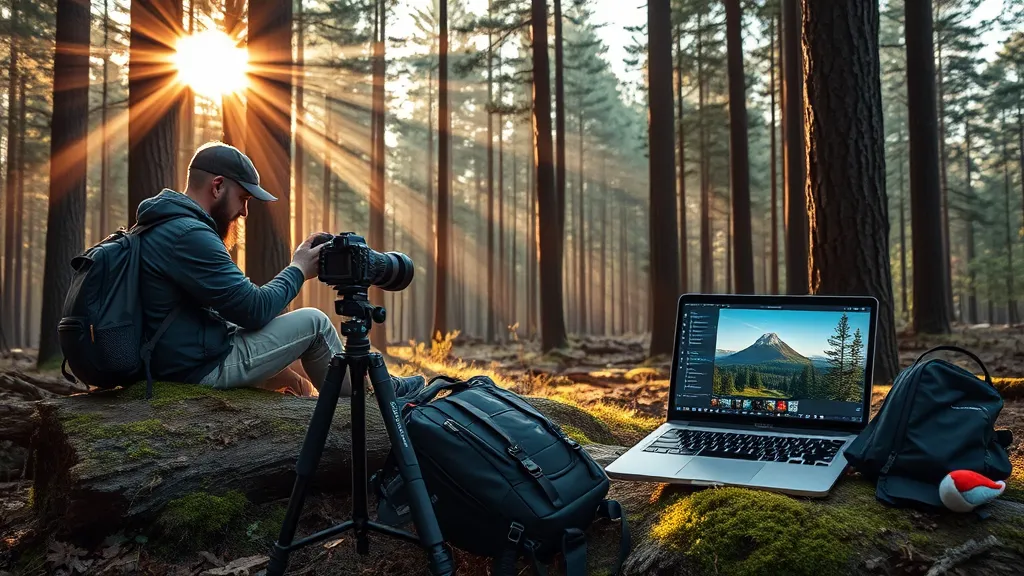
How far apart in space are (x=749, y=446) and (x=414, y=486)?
4.99ft

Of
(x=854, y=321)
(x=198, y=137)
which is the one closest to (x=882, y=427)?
(x=854, y=321)

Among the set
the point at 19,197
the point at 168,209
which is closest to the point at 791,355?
the point at 168,209

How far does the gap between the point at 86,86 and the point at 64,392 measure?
9.07m

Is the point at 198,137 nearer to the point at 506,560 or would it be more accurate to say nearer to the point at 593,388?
the point at 593,388

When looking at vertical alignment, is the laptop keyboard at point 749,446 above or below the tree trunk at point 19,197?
below

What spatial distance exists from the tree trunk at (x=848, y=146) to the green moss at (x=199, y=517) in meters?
5.96

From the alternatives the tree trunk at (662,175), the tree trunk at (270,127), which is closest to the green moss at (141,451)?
the tree trunk at (270,127)

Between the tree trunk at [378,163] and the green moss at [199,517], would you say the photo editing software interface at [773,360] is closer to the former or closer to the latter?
the green moss at [199,517]

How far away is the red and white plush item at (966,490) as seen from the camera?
88.7 inches

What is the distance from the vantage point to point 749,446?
9.89 feet

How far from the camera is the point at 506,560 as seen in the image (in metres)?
2.59

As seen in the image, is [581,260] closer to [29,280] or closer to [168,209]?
[29,280]

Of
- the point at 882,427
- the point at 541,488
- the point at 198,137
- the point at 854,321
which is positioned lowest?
the point at 541,488

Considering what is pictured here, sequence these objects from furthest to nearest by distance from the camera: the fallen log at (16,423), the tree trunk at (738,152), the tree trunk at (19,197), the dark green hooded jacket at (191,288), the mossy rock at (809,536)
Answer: the tree trunk at (19,197)
the tree trunk at (738,152)
the fallen log at (16,423)
the dark green hooded jacket at (191,288)
the mossy rock at (809,536)
